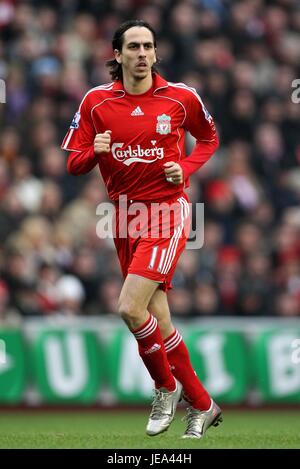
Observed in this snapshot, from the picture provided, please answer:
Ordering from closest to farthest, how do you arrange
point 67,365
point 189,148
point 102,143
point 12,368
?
point 102,143 < point 12,368 < point 67,365 < point 189,148

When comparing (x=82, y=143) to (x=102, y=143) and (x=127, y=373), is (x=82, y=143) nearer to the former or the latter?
(x=102, y=143)

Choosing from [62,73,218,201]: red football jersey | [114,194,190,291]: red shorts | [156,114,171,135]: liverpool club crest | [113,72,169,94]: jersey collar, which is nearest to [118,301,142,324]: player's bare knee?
[114,194,190,291]: red shorts

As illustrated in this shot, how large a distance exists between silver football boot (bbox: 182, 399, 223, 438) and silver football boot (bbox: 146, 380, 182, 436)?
200 mm

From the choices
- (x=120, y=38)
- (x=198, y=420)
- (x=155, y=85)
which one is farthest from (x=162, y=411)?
A: (x=120, y=38)

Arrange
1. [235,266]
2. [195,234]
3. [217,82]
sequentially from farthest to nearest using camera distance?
[217,82] → [235,266] → [195,234]

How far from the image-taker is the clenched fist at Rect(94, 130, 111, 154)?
28.1ft

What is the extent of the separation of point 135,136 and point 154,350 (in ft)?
5.03

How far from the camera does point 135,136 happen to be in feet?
29.1

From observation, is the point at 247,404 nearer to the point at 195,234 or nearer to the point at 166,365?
the point at 195,234

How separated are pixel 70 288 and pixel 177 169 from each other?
7124 mm

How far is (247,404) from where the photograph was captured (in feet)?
50.9

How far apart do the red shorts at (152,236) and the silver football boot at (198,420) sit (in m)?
0.94

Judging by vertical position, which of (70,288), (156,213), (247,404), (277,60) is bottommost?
(247,404)

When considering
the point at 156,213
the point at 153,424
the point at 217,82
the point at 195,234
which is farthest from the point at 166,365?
the point at 217,82
